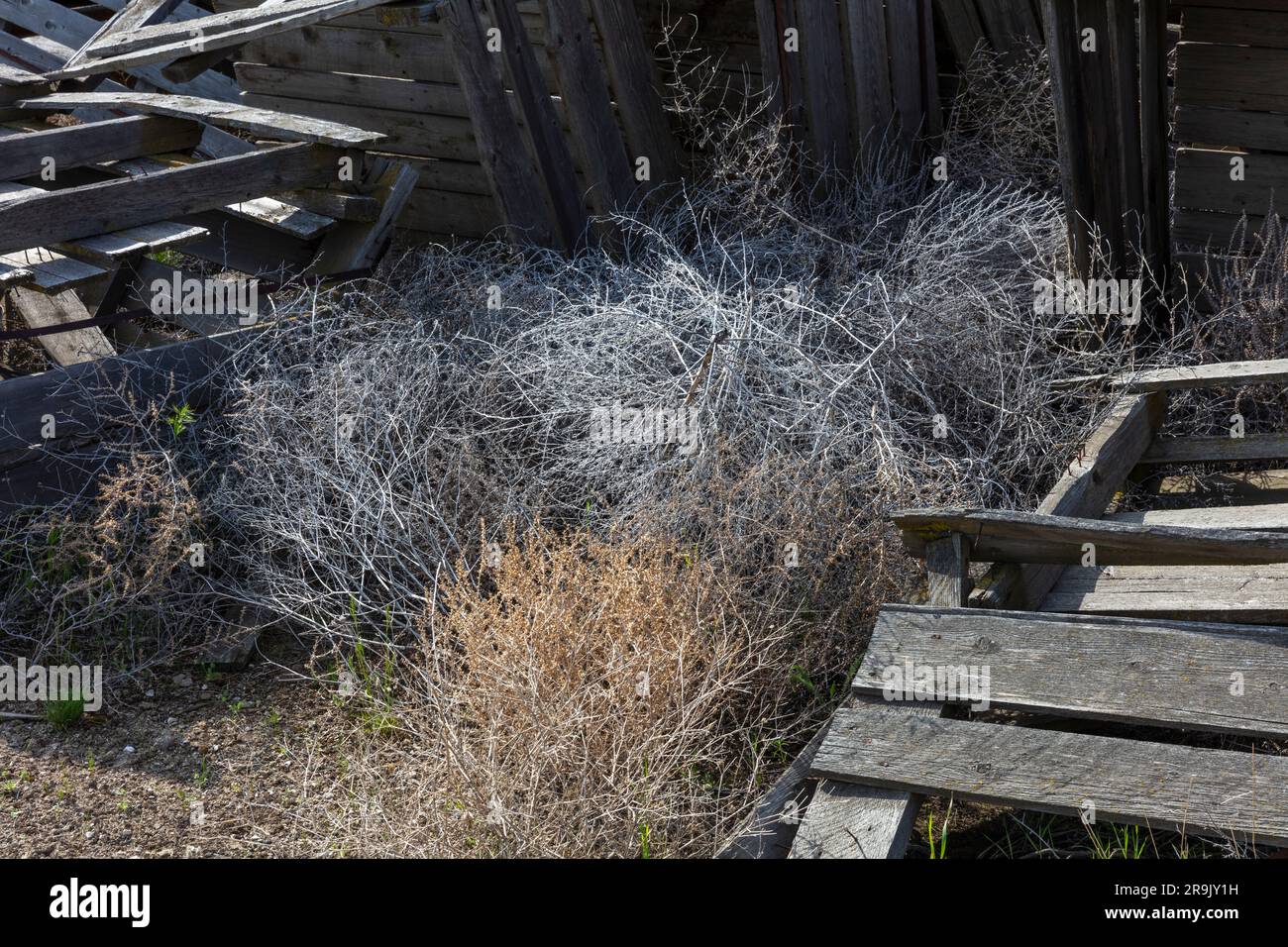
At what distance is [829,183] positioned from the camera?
6.51 m

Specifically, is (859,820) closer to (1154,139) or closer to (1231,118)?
(1154,139)

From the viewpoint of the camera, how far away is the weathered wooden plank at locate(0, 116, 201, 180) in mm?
5301

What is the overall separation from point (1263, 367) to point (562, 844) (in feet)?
10.1

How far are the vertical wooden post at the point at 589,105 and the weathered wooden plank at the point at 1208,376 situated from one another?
275cm

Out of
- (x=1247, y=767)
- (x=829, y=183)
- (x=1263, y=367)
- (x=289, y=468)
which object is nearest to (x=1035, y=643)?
(x=1247, y=767)

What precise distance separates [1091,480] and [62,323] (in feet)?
14.2

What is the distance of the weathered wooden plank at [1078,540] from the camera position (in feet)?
10.6

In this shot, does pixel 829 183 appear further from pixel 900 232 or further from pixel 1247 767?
pixel 1247 767

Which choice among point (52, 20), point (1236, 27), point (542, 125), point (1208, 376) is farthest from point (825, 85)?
point (52, 20)

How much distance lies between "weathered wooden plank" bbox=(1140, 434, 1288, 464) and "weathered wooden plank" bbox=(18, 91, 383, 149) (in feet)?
12.1

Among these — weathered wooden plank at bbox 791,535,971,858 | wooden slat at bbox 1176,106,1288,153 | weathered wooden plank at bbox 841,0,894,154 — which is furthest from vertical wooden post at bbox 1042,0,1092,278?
weathered wooden plank at bbox 791,535,971,858

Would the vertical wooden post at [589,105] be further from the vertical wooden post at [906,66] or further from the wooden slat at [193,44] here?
the vertical wooden post at [906,66]

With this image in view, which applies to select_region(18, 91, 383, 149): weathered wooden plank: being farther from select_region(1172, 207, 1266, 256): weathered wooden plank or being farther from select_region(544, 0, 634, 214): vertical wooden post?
select_region(1172, 207, 1266, 256): weathered wooden plank

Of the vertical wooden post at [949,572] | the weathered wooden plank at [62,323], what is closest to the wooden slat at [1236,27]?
the vertical wooden post at [949,572]
